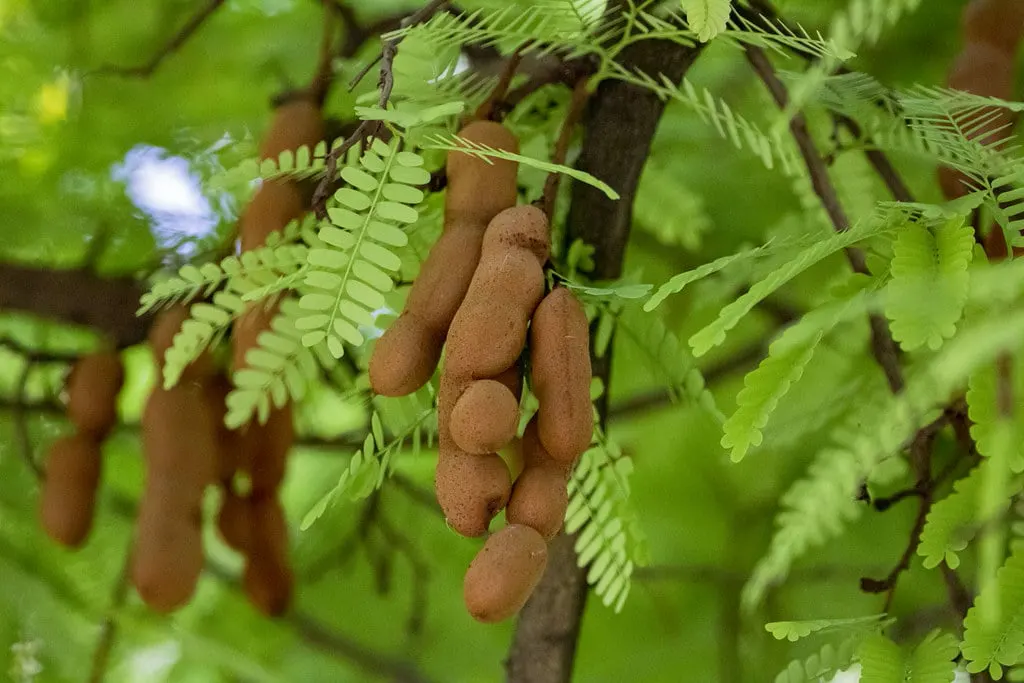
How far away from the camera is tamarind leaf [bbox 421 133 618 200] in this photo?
0.33 metres

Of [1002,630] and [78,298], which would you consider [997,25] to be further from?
[78,298]

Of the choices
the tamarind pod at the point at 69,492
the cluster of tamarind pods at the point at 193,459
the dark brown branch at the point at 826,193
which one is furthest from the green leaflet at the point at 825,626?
the tamarind pod at the point at 69,492

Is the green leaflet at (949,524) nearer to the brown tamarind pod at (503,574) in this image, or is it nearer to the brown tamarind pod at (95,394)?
the brown tamarind pod at (503,574)

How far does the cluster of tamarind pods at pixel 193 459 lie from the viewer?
53 centimetres

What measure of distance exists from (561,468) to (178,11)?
0.62 meters

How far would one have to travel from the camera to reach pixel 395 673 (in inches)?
32.7

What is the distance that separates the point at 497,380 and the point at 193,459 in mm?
280

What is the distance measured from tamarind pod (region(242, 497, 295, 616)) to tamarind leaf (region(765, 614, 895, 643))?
32 centimetres

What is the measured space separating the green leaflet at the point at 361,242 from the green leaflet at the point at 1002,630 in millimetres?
224

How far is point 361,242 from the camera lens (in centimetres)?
36

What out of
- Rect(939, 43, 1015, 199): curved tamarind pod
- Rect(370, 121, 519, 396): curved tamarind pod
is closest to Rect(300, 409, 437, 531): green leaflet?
Rect(370, 121, 519, 396): curved tamarind pod

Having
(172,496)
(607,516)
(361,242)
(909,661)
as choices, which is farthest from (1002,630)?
(172,496)

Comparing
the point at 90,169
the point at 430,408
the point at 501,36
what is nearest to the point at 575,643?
the point at 430,408

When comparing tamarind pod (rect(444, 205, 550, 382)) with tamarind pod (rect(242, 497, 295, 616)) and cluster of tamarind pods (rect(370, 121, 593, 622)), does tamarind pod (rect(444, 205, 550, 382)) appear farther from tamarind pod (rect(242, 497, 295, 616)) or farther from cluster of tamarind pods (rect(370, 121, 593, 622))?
tamarind pod (rect(242, 497, 295, 616))
